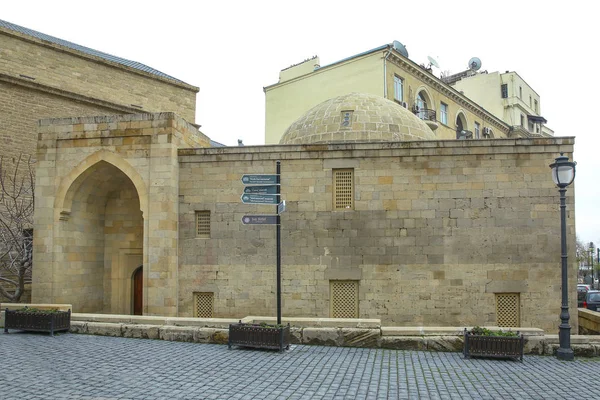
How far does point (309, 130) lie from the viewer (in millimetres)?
19625

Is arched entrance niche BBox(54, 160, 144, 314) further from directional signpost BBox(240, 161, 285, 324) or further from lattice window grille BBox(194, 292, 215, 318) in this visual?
directional signpost BBox(240, 161, 285, 324)

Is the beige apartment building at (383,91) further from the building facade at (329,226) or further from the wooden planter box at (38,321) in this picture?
the wooden planter box at (38,321)

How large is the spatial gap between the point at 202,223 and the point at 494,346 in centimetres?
932

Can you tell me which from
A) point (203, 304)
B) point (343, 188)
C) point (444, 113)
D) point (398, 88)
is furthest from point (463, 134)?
point (203, 304)

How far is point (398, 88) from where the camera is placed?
105 feet

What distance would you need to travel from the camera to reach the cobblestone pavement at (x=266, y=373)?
7.82 m

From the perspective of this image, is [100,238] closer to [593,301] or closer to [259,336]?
[259,336]

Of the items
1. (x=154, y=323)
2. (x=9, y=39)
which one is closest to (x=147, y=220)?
(x=154, y=323)

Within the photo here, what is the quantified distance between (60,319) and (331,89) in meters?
24.3

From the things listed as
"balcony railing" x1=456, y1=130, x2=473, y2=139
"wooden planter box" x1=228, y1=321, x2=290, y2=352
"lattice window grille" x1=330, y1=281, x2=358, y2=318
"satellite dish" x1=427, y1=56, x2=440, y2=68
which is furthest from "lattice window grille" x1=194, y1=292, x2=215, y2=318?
"satellite dish" x1=427, y1=56, x2=440, y2=68

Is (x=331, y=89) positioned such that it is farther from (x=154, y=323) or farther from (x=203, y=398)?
(x=203, y=398)

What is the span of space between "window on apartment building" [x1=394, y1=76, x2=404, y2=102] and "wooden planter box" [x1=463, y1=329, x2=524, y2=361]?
22.8m

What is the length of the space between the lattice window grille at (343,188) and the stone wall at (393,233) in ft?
0.70

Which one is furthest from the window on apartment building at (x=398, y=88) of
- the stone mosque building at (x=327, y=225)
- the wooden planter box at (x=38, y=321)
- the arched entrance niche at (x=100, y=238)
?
the wooden planter box at (x=38, y=321)
